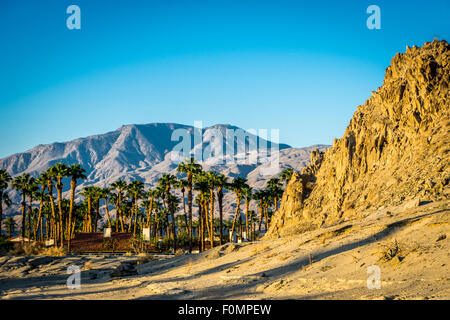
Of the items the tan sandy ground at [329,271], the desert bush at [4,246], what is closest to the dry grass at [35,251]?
the desert bush at [4,246]

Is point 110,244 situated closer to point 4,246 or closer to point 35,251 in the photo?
point 35,251

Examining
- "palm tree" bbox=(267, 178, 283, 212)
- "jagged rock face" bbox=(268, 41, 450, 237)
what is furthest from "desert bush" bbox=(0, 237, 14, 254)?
"palm tree" bbox=(267, 178, 283, 212)

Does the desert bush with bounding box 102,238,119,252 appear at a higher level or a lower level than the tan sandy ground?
lower

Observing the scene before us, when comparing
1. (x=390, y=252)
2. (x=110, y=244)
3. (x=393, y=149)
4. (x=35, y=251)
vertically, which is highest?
(x=393, y=149)

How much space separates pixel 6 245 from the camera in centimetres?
4325

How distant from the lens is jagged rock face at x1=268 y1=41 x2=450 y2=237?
3294cm

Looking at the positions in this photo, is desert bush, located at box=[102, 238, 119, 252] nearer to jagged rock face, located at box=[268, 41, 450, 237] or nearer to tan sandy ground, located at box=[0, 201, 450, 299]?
jagged rock face, located at box=[268, 41, 450, 237]

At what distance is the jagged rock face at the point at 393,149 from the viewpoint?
32938 mm

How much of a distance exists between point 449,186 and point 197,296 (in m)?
22.2

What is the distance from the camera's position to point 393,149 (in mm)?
39781

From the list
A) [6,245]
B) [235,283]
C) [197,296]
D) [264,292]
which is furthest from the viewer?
[6,245]

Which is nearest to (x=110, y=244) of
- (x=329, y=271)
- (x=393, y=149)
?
(x=393, y=149)
